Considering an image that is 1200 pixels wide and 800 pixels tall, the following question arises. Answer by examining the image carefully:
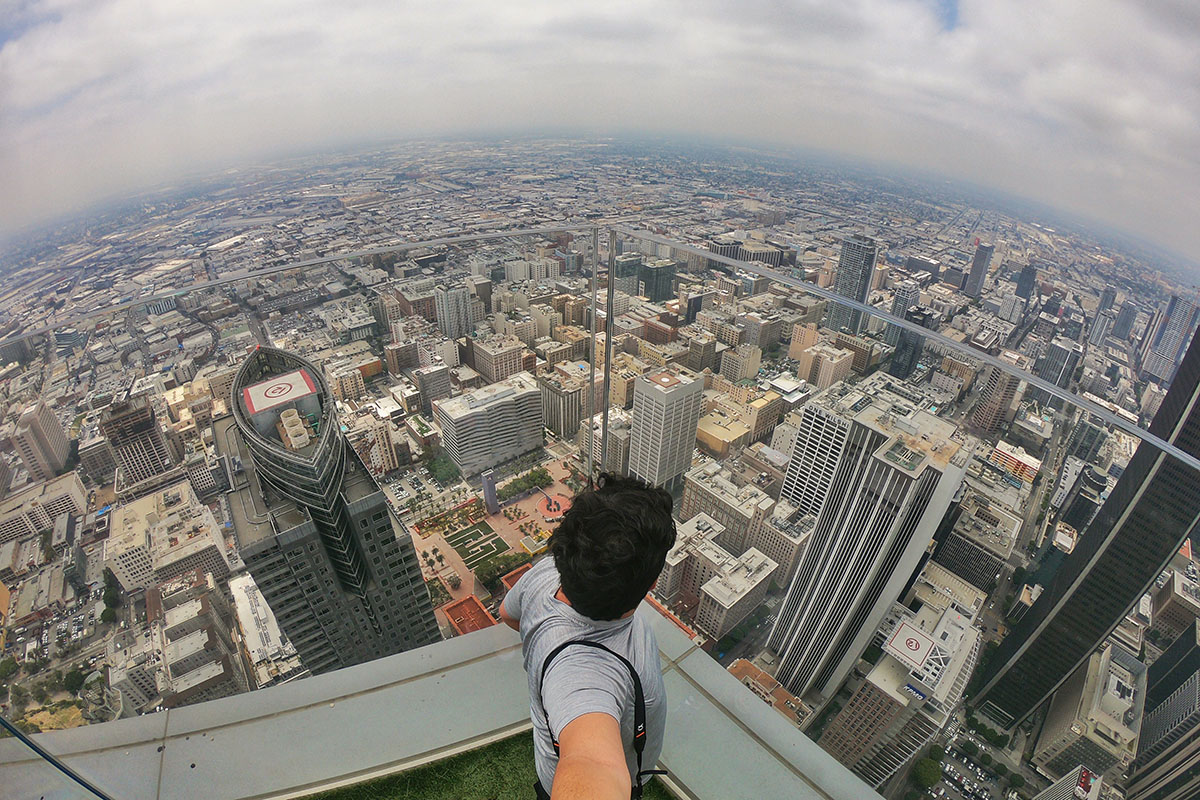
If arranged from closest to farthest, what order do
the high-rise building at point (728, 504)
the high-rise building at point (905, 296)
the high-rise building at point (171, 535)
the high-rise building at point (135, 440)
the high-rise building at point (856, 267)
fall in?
the high-rise building at point (135, 440), the high-rise building at point (171, 535), the high-rise building at point (728, 504), the high-rise building at point (905, 296), the high-rise building at point (856, 267)

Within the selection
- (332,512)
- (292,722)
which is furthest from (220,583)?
(292,722)

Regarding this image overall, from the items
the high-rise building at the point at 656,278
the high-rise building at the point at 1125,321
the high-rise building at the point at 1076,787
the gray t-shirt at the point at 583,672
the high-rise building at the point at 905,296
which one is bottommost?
the high-rise building at the point at 1076,787

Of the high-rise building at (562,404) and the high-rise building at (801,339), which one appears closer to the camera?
the high-rise building at (801,339)

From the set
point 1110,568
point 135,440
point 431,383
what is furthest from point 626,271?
point 431,383

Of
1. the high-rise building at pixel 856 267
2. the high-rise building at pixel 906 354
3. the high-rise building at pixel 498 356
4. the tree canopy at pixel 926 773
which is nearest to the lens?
the high-rise building at pixel 906 354

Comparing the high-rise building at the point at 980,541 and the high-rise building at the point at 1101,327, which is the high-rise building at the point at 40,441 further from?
the high-rise building at the point at 1101,327

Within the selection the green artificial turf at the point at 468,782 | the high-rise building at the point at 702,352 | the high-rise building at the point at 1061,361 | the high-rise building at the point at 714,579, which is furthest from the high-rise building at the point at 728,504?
the green artificial turf at the point at 468,782

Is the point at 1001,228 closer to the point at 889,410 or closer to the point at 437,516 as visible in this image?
the point at 889,410
